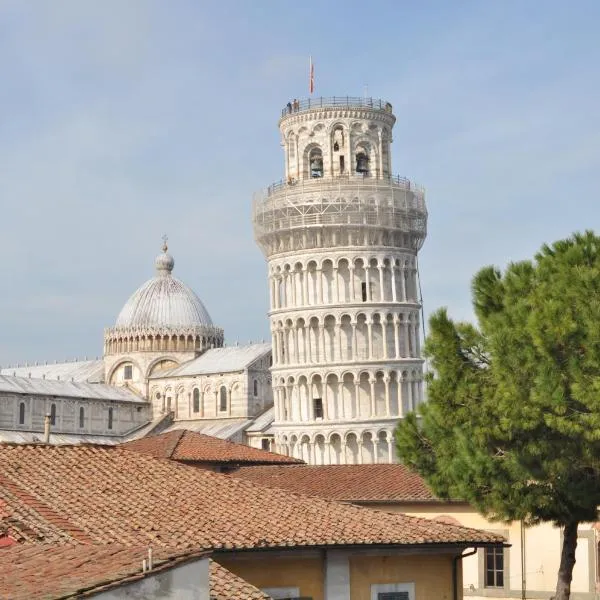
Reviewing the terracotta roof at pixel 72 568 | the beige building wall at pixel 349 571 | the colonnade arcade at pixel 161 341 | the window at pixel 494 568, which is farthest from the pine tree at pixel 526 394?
the colonnade arcade at pixel 161 341

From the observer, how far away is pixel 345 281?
68.2 meters

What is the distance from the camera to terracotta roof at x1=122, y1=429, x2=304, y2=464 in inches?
1554

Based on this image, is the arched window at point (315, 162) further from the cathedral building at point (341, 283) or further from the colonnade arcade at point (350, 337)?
the colonnade arcade at point (350, 337)

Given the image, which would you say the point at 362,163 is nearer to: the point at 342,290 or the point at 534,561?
the point at 342,290

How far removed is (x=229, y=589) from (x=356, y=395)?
2131 inches

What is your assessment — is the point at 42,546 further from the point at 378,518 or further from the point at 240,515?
the point at 378,518

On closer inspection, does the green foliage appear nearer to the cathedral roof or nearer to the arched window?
the arched window

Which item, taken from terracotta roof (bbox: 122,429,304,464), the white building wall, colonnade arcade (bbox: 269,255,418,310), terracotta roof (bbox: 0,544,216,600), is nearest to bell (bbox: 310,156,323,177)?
colonnade arcade (bbox: 269,255,418,310)

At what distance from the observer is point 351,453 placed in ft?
218

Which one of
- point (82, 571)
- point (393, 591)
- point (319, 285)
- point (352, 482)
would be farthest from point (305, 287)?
point (82, 571)

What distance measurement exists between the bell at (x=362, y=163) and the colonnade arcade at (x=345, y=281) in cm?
551

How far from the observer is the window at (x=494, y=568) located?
2953cm

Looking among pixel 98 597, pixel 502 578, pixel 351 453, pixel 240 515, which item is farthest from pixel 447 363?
pixel 351 453

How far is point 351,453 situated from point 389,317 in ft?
25.4
